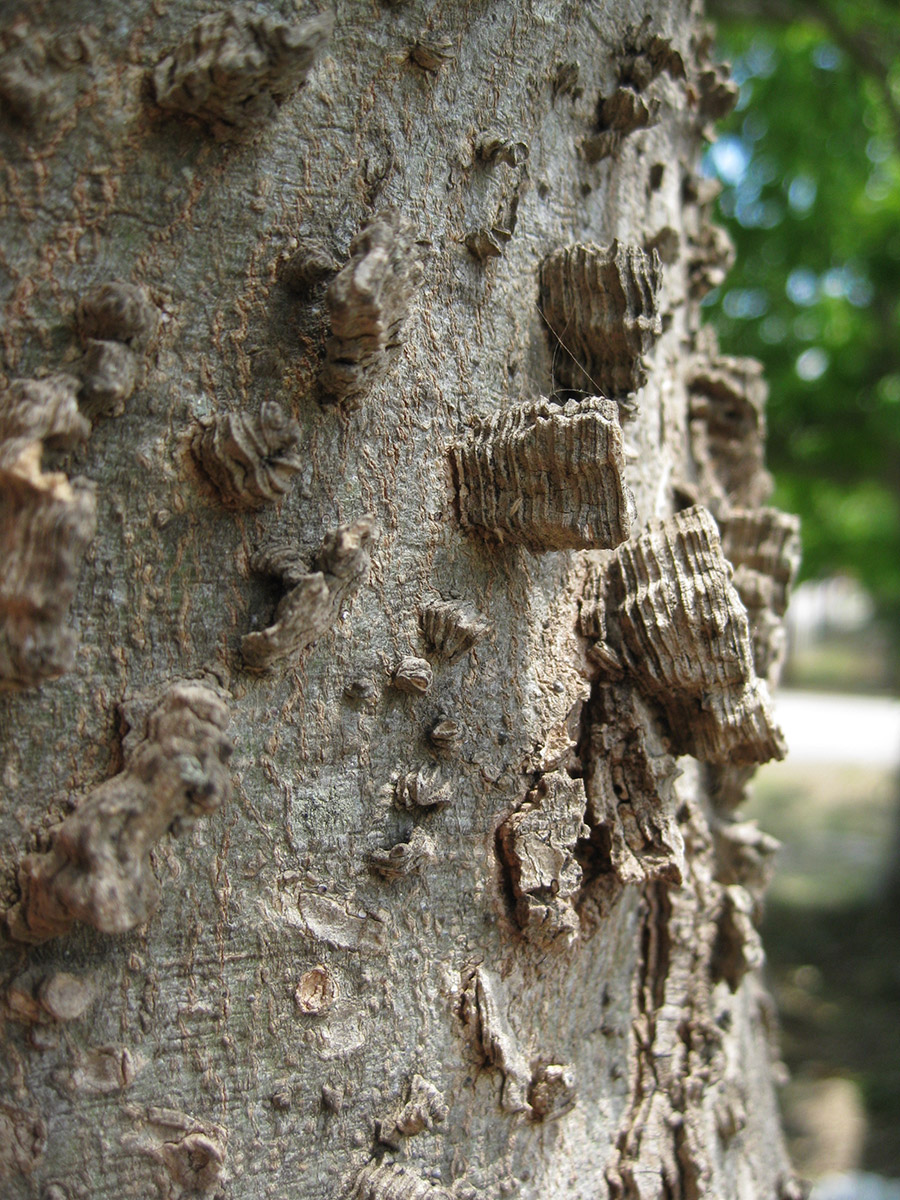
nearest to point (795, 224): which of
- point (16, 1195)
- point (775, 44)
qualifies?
point (775, 44)

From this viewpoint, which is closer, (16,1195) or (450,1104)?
(16,1195)

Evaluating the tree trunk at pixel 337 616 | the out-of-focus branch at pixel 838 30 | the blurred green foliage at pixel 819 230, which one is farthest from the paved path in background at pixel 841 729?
the tree trunk at pixel 337 616

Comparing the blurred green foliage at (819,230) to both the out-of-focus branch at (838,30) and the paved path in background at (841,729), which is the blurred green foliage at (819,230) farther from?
the paved path in background at (841,729)

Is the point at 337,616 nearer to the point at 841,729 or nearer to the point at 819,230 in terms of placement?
the point at 819,230

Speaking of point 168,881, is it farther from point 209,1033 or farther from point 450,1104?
point 450,1104

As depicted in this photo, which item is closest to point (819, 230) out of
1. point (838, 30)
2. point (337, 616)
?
point (838, 30)

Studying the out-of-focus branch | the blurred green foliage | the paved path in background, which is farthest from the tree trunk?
the paved path in background
